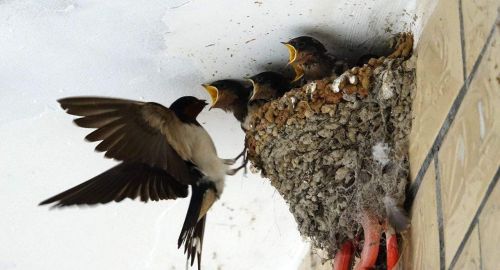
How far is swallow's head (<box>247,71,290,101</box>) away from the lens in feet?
11.1

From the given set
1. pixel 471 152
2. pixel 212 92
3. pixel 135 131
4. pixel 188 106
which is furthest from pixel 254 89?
pixel 471 152

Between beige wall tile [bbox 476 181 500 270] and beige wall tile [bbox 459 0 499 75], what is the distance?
0.40 meters

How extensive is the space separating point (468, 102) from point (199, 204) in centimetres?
142

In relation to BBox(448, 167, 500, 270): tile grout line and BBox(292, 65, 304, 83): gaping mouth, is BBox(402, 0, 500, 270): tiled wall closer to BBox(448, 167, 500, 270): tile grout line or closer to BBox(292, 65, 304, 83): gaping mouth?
BBox(448, 167, 500, 270): tile grout line

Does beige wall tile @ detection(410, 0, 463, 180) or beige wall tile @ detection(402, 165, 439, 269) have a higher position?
beige wall tile @ detection(410, 0, 463, 180)

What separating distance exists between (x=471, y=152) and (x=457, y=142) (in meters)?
0.12

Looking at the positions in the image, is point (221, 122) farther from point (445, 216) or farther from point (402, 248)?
point (445, 216)

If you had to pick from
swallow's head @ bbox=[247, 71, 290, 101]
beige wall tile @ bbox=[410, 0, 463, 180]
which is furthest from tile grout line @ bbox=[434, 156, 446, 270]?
swallow's head @ bbox=[247, 71, 290, 101]

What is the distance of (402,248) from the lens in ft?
9.05

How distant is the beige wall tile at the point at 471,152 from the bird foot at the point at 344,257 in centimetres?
87

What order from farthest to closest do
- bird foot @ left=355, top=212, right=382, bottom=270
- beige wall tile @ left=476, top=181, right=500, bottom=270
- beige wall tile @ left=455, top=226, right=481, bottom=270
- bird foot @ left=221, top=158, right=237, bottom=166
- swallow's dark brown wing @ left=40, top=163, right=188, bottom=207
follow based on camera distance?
bird foot @ left=221, top=158, right=237, bottom=166 → swallow's dark brown wing @ left=40, top=163, right=188, bottom=207 → bird foot @ left=355, top=212, right=382, bottom=270 → beige wall tile @ left=455, top=226, right=481, bottom=270 → beige wall tile @ left=476, top=181, right=500, bottom=270

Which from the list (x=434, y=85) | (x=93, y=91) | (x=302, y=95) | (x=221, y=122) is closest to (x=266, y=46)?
(x=302, y=95)

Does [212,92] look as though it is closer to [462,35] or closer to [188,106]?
[188,106]

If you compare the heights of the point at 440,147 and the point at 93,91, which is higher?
the point at 440,147
